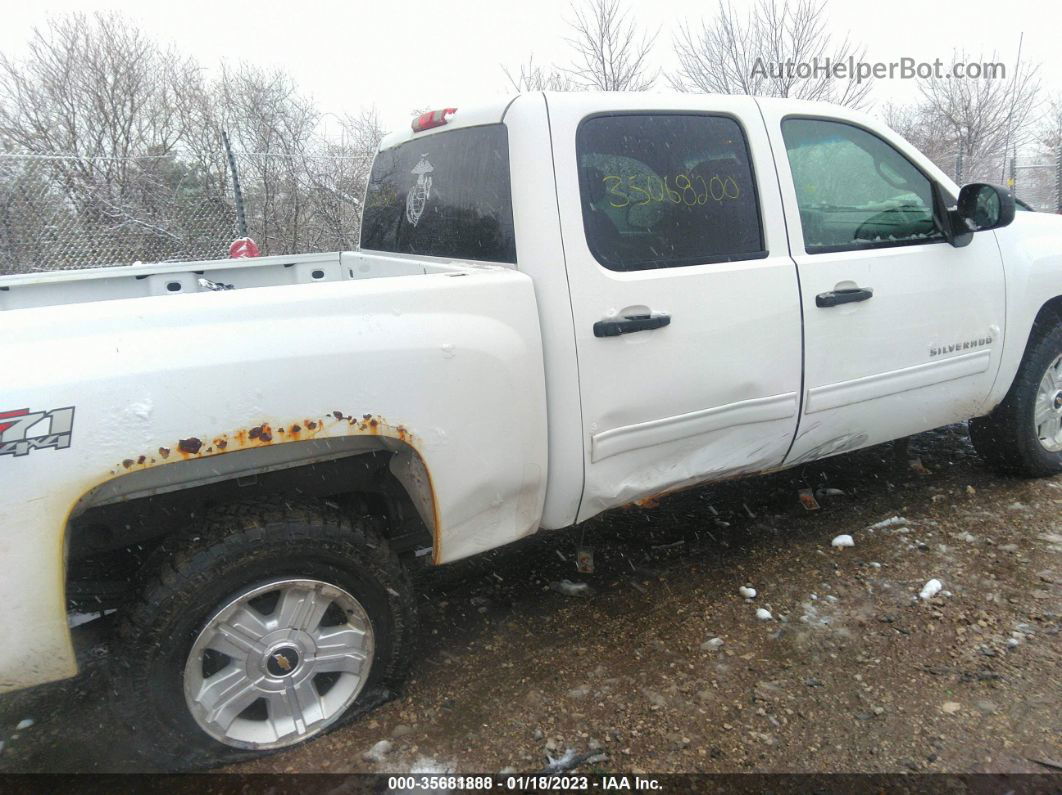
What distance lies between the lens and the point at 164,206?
814 centimetres

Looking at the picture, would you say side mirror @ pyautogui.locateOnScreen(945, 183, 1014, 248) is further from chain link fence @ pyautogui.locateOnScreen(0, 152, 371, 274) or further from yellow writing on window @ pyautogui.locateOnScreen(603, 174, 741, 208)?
chain link fence @ pyautogui.locateOnScreen(0, 152, 371, 274)

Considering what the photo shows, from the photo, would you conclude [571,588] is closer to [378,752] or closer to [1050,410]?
[378,752]

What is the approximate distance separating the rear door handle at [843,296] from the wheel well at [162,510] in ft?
5.81

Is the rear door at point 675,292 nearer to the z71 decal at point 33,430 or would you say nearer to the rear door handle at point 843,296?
the rear door handle at point 843,296

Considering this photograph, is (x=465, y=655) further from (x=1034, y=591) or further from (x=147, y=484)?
(x=1034, y=591)

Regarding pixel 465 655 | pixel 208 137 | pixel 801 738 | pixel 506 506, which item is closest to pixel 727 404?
pixel 506 506

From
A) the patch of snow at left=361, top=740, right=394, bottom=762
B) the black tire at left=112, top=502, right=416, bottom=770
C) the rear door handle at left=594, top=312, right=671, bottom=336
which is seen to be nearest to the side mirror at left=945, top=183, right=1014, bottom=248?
the rear door handle at left=594, top=312, right=671, bottom=336

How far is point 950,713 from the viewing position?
231 centimetres

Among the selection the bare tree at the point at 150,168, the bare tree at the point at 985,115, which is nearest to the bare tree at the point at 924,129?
the bare tree at the point at 985,115

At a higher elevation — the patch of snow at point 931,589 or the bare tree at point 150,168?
the bare tree at point 150,168

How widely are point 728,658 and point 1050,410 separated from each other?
2536 mm

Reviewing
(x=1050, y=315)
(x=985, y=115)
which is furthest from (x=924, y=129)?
(x=1050, y=315)

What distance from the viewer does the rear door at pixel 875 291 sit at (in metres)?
2.94

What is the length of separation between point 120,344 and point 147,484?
37 centimetres
